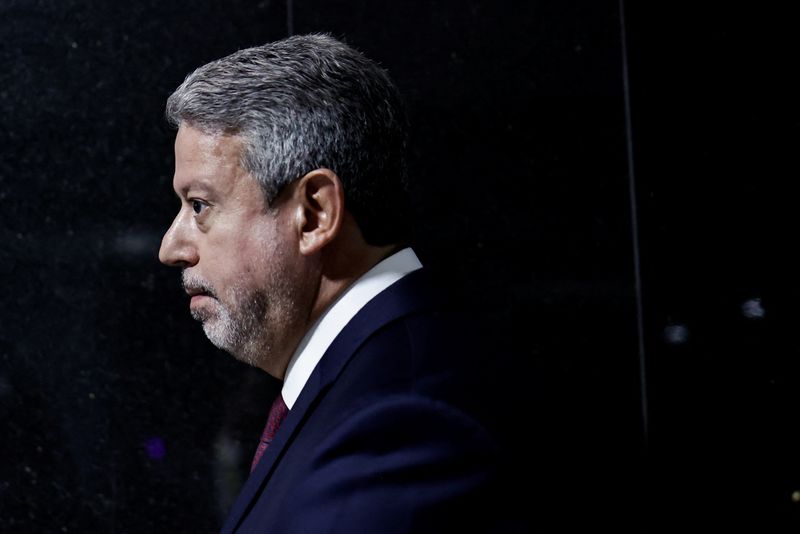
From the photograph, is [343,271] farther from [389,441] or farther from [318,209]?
[389,441]

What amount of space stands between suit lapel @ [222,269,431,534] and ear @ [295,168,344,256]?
0.13 m

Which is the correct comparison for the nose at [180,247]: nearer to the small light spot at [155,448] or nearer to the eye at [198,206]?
the eye at [198,206]

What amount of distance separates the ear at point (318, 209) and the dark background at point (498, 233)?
2.88ft

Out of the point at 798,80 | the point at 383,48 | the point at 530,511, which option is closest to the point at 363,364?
the point at 530,511

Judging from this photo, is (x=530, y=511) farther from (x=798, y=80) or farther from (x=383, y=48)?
(x=798, y=80)

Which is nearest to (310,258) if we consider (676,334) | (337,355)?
(337,355)

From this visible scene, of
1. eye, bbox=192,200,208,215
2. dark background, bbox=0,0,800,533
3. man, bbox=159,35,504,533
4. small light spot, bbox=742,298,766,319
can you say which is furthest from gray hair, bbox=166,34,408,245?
small light spot, bbox=742,298,766,319

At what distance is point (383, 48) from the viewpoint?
2.41 meters

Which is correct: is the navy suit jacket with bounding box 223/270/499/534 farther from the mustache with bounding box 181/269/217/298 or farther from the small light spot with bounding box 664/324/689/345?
the small light spot with bounding box 664/324/689/345

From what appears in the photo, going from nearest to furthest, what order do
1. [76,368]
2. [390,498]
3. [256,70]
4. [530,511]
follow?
[390,498]
[530,511]
[256,70]
[76,368]

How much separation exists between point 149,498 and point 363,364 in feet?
3.81

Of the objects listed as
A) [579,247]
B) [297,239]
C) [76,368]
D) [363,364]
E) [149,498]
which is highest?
[297,239]

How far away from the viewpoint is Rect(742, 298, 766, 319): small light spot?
2.45m

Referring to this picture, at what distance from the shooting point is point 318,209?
1547 mm
